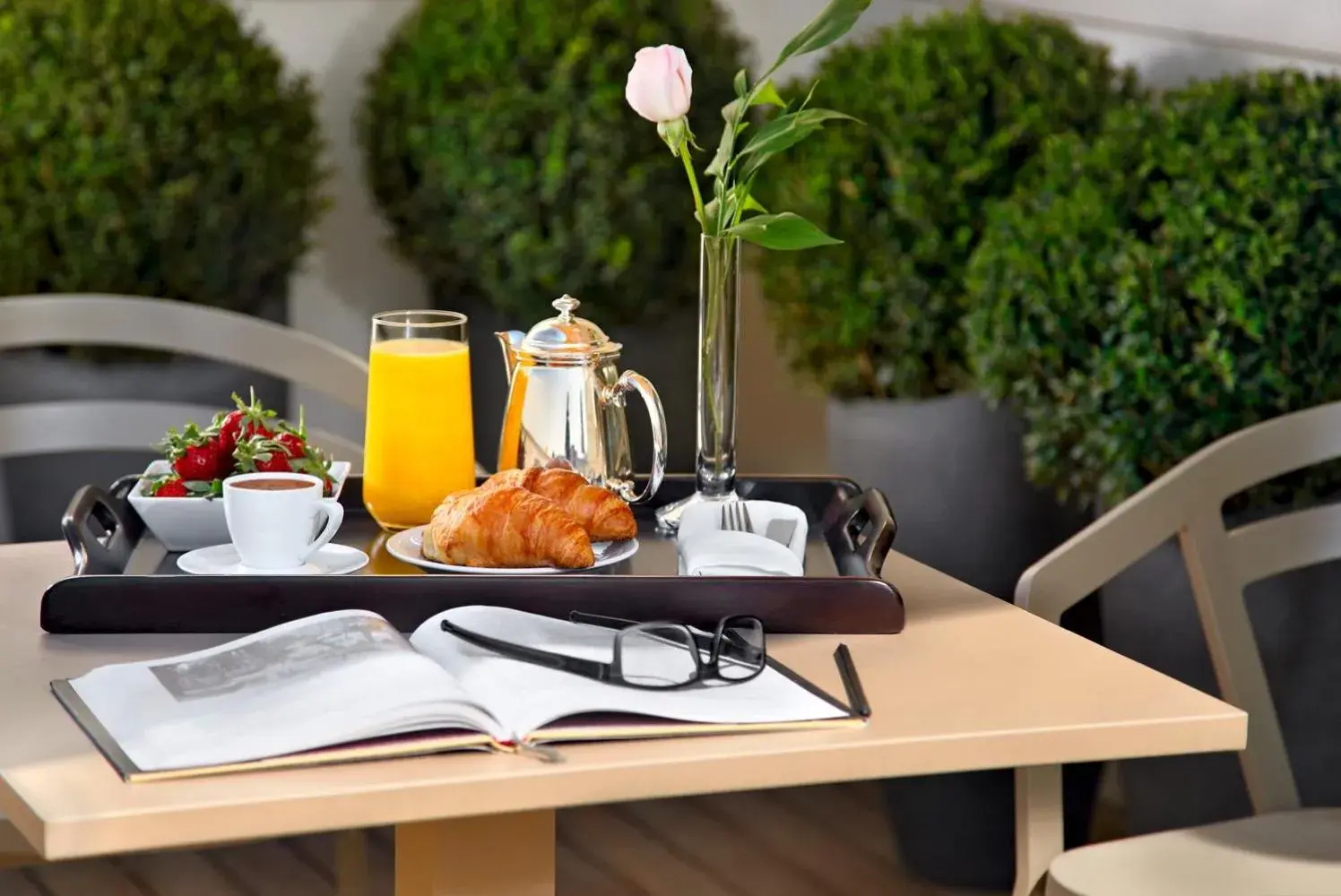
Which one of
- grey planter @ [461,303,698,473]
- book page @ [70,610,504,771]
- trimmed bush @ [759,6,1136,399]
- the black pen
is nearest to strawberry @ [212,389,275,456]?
book page @ [70,610,504,771]

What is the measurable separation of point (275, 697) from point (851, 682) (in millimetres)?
351

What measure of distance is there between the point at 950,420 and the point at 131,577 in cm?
149

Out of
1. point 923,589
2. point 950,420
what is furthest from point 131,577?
point 950,420

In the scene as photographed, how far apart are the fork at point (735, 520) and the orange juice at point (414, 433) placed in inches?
9.2

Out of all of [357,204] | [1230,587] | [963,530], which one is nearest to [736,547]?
[1230,587]

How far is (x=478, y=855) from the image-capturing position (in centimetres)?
103

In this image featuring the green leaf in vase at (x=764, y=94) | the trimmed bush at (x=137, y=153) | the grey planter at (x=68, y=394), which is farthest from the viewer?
the grey planter at (x=68, y=394)

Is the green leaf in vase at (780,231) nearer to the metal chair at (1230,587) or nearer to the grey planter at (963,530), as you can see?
the metal chair at (1230,587)

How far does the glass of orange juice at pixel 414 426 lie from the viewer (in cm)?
148

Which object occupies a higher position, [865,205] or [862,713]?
[865,205]

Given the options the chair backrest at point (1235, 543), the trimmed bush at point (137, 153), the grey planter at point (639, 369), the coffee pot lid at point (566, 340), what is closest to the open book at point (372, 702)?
Result: the coffee pot lid at point (566, 340)

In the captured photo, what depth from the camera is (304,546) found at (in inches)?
50.9

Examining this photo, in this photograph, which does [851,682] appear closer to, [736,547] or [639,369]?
[736,547]

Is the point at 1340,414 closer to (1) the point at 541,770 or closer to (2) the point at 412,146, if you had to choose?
(1) the point at 541,770
